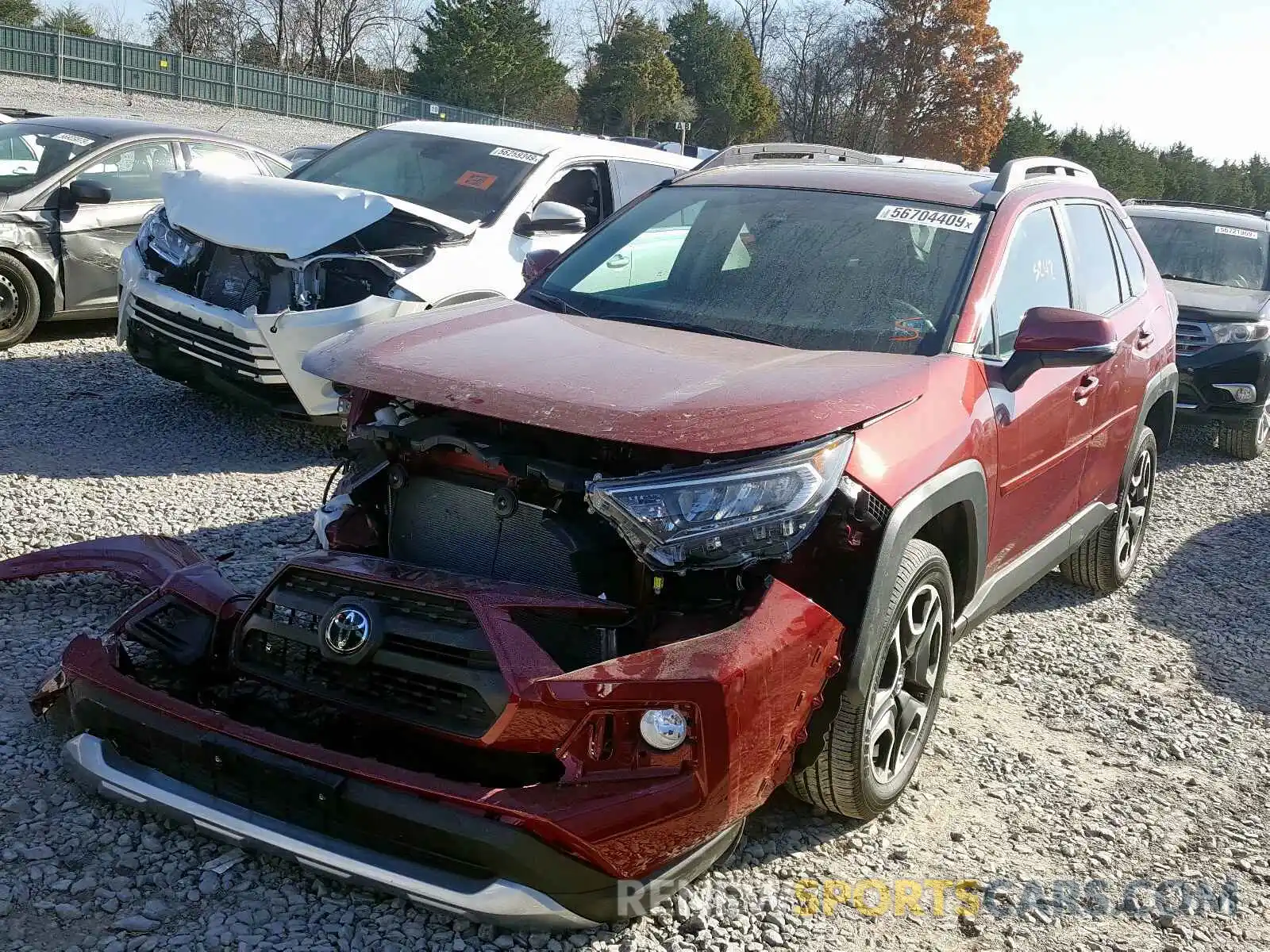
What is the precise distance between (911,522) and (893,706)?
1.97 ft

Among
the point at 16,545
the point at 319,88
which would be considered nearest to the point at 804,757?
the point at 16,545

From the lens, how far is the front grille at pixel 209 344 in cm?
632

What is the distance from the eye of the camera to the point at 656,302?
4.17 metres

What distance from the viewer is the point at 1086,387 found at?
178 inches

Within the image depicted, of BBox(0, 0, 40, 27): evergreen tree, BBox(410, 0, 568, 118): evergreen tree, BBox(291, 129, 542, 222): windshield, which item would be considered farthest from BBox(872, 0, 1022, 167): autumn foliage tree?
BBox(291, 129, 542, 222): windshield

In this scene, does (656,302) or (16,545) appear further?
(16,545)

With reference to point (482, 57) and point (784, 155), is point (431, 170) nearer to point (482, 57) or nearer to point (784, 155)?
point (784, 155)

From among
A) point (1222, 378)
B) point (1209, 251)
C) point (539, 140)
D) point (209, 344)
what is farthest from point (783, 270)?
point (1209, 251)

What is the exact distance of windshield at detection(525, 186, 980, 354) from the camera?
387 centimetres

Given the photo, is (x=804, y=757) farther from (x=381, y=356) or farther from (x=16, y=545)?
(x=16, y=545)

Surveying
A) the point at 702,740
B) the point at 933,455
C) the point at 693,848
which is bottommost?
the point at 693,848

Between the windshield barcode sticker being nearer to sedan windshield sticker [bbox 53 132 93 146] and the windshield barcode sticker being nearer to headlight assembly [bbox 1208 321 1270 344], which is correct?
headlight assembly [bbox 1208 321 1270 344]

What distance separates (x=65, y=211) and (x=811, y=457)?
23.7 feet

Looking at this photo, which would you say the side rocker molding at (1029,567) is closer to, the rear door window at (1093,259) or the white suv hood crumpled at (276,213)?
the rear door window at (1093,259)
